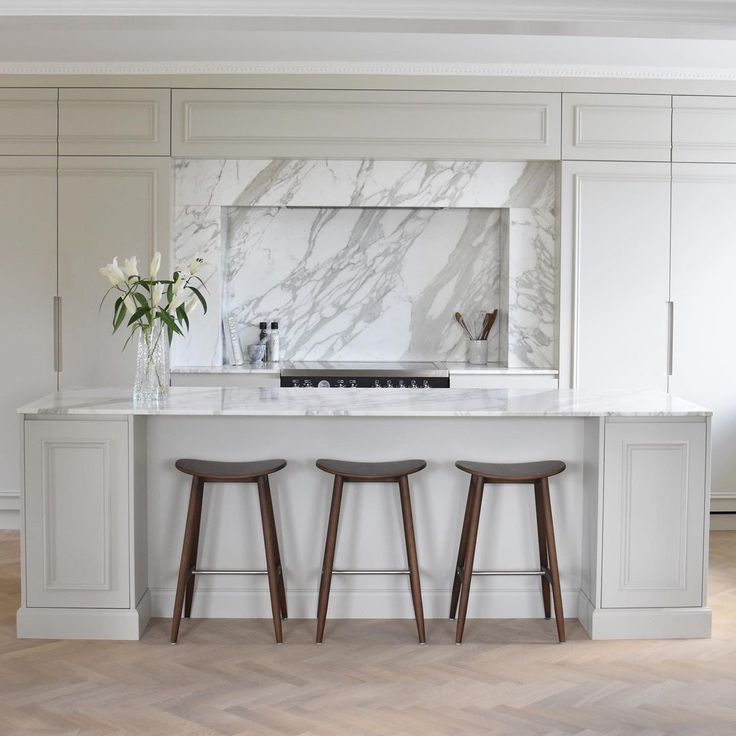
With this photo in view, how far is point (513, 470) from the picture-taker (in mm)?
3641

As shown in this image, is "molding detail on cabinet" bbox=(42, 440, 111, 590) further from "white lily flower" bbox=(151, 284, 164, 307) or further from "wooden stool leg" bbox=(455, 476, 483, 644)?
"wooden stool leg" bbox=(455, 476, 483, 644)

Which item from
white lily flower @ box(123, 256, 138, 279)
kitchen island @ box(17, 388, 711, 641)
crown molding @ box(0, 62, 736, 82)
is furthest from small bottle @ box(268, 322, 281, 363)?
white lily flower @ box(123, 256, 138, 279)

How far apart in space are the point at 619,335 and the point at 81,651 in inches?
132

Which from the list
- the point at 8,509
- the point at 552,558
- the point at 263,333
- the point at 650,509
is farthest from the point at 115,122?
the point at 650,509

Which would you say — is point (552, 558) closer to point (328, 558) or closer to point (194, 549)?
point (328, 558)

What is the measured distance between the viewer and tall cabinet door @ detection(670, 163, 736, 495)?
5461 millimetres

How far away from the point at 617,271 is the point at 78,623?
11.2 ft

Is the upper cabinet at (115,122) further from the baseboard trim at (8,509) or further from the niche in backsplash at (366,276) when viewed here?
the baseboard trim at (8,509)

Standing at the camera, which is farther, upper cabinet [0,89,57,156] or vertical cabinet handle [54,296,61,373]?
vertical cabinet handle [54,296,61,373]

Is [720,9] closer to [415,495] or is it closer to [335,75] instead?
[415,495]

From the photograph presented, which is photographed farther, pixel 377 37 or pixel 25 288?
pixel 25 288

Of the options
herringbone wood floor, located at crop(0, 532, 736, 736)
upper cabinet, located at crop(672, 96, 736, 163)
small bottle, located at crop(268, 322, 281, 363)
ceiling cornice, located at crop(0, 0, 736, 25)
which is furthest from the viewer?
small bottle, located at crop(268, 322, 281, 363)

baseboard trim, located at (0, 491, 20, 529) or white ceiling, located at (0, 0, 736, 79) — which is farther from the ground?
white ceiling, located at (0, 0, 736, 79)

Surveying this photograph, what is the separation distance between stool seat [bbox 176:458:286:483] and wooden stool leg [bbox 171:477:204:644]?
5 cm
